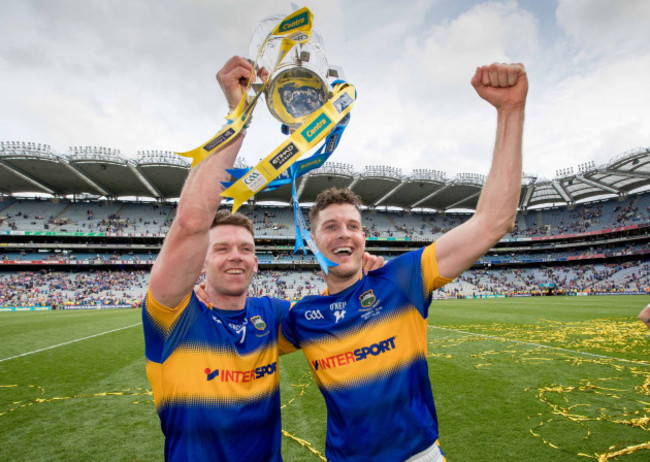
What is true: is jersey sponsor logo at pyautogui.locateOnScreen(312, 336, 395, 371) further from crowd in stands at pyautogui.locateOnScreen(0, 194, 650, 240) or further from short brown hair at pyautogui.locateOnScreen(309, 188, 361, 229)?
crowd in stands at pyautogui.locateOnScreen(0, 194, 650, 240)

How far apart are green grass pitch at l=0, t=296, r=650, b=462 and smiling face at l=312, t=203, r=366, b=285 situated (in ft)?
9.62

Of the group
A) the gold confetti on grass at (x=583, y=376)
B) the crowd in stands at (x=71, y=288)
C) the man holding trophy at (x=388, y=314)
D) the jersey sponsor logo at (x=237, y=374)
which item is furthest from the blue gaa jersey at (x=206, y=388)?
the crowd in stands at (x=71, y=288)

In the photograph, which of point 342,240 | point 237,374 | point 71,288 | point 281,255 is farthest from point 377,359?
point 71,288

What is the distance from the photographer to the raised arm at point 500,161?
169 centimetres

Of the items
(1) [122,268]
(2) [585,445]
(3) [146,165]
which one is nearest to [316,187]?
(3) [146,165]

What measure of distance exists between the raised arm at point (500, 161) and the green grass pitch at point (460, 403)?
10.7 feet

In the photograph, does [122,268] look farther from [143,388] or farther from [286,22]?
[286,22]

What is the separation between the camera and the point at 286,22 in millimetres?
1793

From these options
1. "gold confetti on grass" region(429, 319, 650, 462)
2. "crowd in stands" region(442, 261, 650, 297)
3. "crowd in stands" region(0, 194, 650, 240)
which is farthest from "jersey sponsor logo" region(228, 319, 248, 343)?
"crowd in stands" region(0, 194, 650, 240)

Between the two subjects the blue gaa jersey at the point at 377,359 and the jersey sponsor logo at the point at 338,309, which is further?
the jersey sponsor logo at the point at 338,309

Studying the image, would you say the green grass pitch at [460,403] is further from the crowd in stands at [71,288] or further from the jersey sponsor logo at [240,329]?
the crowd in stands at [71,288]

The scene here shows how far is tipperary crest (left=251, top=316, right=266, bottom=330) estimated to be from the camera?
7.52 feet

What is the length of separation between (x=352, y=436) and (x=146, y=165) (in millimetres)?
40516

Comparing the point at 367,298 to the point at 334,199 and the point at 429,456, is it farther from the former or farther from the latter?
the point at 429,456
